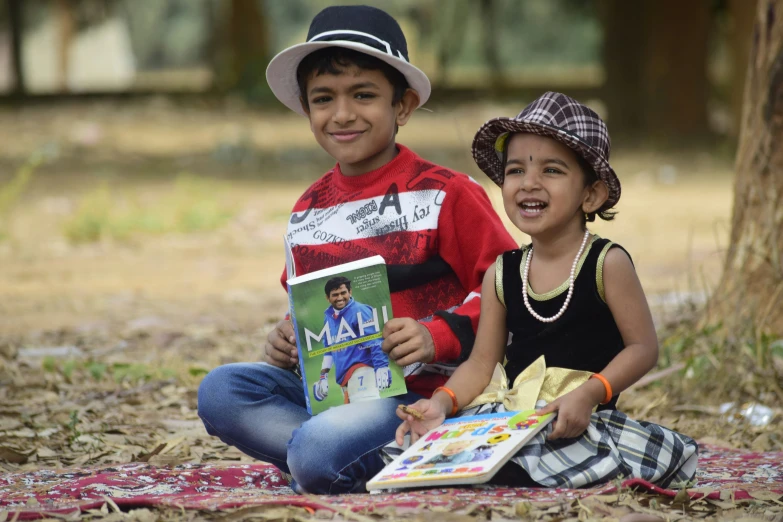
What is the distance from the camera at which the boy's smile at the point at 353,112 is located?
3057 millimetres

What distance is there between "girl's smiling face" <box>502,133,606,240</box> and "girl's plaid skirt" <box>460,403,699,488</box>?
530 mm

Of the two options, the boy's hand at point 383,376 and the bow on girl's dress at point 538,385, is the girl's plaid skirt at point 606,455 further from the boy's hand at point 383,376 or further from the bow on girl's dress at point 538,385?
the boy's hand at point 383,376

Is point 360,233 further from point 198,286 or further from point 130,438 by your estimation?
point 198,286

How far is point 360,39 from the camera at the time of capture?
298cm

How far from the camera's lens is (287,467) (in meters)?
3.13

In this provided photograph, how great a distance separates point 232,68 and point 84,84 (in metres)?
7.02

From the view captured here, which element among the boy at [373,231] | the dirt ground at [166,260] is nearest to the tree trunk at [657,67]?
the dirt ground at [166,260]

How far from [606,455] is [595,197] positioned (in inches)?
27.2

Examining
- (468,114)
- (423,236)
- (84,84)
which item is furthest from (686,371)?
(84,84)

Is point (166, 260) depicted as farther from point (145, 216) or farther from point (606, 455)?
point (606, 455)

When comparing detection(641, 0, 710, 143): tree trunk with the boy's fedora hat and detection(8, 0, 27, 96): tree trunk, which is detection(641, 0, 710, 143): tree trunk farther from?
the boy's fedora hat

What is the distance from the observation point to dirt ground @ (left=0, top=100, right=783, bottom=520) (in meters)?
4.03

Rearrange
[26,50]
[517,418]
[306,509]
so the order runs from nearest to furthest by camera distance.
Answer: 1. [306,509]
2. [517,418]
3. [26,50]

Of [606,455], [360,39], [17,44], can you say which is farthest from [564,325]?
[17,44]
